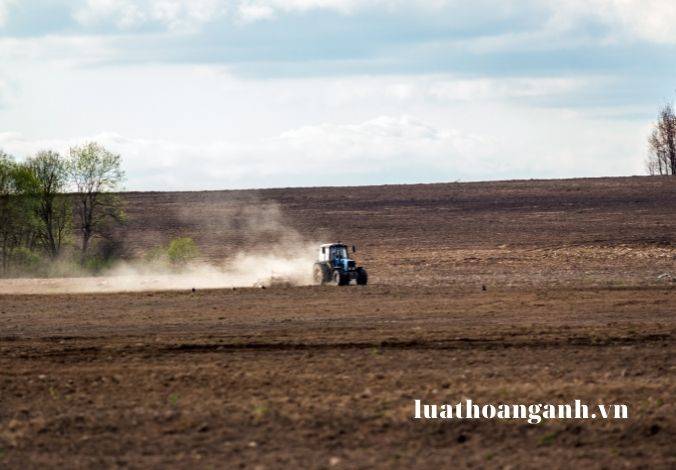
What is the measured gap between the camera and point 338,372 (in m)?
18.6

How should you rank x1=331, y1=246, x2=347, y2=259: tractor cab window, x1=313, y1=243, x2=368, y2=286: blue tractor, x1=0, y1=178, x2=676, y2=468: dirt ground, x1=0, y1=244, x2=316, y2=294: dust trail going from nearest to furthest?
x1=0, y1=178, x2=676, y2=468: dirt ground, x1=313, y1=243, x2=368, y2=286: blue tractor, x1=331, y1=246, x2=347, y2=259: tractor cab window, x1=0, y1=244, x2=316, y2=294: dust trail

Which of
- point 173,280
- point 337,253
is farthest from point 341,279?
point 173,280

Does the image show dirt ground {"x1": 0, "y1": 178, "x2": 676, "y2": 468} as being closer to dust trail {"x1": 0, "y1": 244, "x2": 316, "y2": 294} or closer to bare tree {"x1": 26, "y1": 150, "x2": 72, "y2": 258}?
dust trail {"x1": 0, "y1": 244, "x2": 316, "y2": 294}

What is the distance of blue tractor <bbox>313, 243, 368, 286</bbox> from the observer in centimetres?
4169

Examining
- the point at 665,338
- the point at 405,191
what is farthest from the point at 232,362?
the point at 405,191

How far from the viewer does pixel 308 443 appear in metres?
13.7

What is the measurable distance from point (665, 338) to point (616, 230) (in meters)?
48.2

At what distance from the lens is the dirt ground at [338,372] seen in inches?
531

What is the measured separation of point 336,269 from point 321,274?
2.46ft

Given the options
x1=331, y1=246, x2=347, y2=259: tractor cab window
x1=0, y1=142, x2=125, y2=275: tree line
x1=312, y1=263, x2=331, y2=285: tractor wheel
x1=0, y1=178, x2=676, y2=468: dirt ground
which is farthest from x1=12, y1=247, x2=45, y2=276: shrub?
x1=331, y1=246, x2=347, y2=259: tractor cab window

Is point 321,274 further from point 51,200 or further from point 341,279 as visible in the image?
point 51,200

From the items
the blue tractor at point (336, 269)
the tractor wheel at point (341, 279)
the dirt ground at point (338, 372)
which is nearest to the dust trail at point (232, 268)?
the blue tractor at point (336, 269)

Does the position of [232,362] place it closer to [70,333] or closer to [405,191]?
[70,333]

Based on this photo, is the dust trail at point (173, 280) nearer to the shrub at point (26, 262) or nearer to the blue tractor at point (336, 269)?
the blue tractor at point (336, 269)
